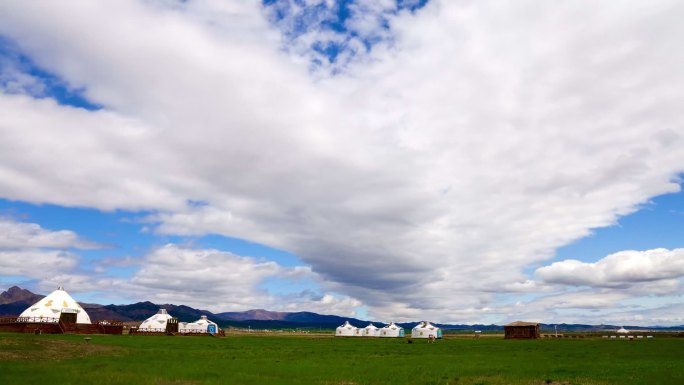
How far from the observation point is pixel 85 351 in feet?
175

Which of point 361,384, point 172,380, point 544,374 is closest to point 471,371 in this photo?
point 544,374

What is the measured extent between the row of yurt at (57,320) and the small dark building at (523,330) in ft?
361

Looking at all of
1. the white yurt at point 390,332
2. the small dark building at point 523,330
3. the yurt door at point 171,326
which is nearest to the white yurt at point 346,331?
the white yurt at point 390,332

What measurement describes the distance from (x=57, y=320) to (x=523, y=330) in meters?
127

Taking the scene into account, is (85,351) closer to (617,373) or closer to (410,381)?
(410,381)

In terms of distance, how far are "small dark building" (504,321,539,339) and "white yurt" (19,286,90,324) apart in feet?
396

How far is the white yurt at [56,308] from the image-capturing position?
417ft

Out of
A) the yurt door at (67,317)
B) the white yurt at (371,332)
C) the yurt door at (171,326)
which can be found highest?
the yurt door at (67,317)

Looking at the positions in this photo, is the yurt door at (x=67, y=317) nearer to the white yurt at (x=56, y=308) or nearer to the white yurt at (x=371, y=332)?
the white yurt at (x=56, y=308)

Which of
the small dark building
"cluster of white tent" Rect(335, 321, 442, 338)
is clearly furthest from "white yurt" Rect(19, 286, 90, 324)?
the small dark building

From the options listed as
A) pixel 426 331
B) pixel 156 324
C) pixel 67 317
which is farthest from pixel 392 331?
pixel 67 317

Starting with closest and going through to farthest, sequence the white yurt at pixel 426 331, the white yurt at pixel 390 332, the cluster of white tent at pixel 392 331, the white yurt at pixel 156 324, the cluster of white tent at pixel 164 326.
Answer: the white yurt at pixel 156 324, the cluster of white tent at pixel 164 326, the white yurt at pixel 426 331, the cluster of white tent at pixel 392 331, the white yurt at pixel 390 332

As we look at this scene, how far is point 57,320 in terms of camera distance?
4850 inches

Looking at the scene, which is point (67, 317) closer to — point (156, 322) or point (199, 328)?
point (156, 322)
